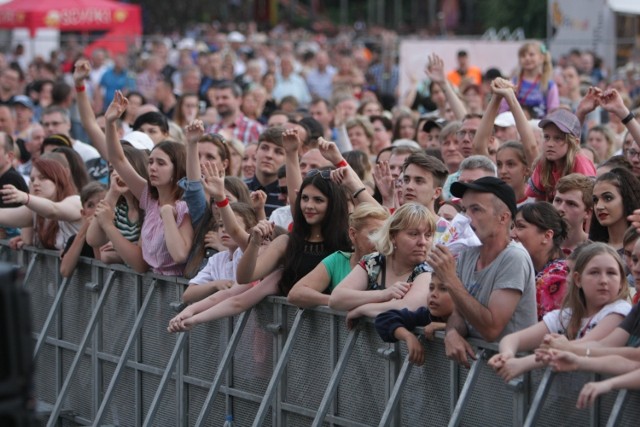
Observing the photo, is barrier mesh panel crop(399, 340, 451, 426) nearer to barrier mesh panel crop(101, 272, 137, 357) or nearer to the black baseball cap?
the black baseball cap

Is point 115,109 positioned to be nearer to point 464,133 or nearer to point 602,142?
point 464,133

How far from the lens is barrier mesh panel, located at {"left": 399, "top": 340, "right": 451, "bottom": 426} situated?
6.45 metres

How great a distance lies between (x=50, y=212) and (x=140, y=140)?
1.09 metres

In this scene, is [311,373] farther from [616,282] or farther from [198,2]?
[198,2]

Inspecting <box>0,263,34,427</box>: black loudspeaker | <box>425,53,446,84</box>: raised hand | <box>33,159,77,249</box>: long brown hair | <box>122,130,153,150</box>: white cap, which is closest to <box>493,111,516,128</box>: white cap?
<box>425,53,446,84</box>: raised hand

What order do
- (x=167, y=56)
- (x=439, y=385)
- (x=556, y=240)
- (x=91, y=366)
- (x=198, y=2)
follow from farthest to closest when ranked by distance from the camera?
(x=198, y=2) → (x=167, y=56) → (x=91, y=366) → (x=556, y=240) → (x=439, y=385)

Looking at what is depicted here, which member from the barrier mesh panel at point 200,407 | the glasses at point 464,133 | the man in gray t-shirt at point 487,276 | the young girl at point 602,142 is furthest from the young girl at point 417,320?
the young girl at point 602,142

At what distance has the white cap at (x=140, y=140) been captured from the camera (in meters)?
10.4

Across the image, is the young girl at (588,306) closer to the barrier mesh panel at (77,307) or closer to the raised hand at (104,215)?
the raised hand at (104,215)

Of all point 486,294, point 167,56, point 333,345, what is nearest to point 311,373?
point 333,345

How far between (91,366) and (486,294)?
4.08 meters

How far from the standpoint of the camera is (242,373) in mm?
7980

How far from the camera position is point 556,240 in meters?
7.13

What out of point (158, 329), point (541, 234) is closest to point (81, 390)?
point (158, 329)
